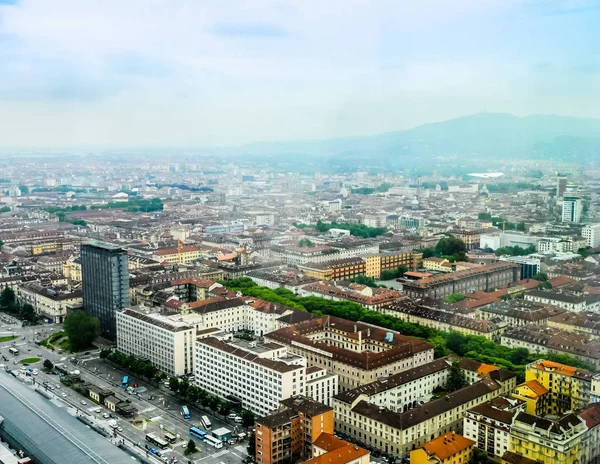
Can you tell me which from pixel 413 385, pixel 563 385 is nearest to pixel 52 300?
pixel 413 385

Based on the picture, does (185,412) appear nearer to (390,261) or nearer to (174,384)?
(174,384)

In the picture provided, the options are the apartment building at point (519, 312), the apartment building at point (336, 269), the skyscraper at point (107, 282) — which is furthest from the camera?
the apartment building at point (336, 269)

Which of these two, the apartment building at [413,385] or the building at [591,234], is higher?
the building at [591,234]

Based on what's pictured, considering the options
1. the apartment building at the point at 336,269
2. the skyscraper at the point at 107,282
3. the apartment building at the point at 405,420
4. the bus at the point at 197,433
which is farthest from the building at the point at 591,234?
the bus at the point at 197,433

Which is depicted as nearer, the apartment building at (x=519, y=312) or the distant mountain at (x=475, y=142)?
the apartment building at (x=519, y=312)

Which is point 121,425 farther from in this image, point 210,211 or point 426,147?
point 426,147

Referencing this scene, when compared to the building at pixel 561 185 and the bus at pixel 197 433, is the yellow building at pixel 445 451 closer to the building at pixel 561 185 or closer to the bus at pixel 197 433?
the bus at pixel 197 433

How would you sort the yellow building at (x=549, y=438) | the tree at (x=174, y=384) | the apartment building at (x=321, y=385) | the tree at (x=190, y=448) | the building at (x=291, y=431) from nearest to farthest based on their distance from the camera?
the yellow building at (x=549, y=438) → the building at (x=291, y=431) → the tree at (x=190, y=448) → the apartment building at (x=321, y=385) → the tree at (x=174, y=384)
